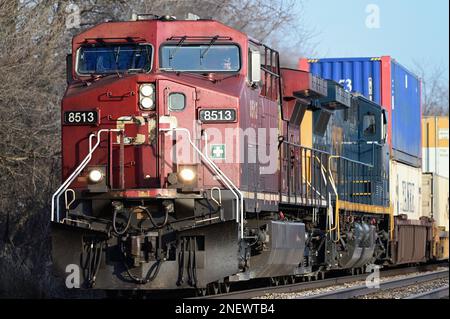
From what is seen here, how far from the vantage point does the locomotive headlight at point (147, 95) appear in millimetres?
12867

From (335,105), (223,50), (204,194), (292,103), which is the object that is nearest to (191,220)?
(204,194)

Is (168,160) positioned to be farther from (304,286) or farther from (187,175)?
(304,286)

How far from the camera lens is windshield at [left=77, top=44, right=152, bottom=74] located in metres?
13.2

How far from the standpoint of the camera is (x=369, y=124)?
70.1ft

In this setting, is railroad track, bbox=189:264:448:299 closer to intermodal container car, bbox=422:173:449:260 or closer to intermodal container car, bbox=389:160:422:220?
intermodal container car, bbox=389:160:422:220

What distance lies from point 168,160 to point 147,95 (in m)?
0.93

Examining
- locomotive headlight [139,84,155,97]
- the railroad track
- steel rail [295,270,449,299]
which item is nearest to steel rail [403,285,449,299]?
steel rail [295,270,449,299]

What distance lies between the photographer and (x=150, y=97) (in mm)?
12867

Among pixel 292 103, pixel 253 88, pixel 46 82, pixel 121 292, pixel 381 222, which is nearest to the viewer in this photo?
pixel 253 88

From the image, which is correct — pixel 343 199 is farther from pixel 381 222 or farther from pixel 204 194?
pixel 204 194

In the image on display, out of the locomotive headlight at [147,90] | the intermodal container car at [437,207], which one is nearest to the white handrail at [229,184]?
the locomotive headlight at [147,90]

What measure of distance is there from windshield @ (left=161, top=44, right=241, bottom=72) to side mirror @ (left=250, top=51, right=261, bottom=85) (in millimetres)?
202

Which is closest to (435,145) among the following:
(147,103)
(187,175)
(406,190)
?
(406,190)

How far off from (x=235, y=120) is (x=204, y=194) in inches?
44.1
